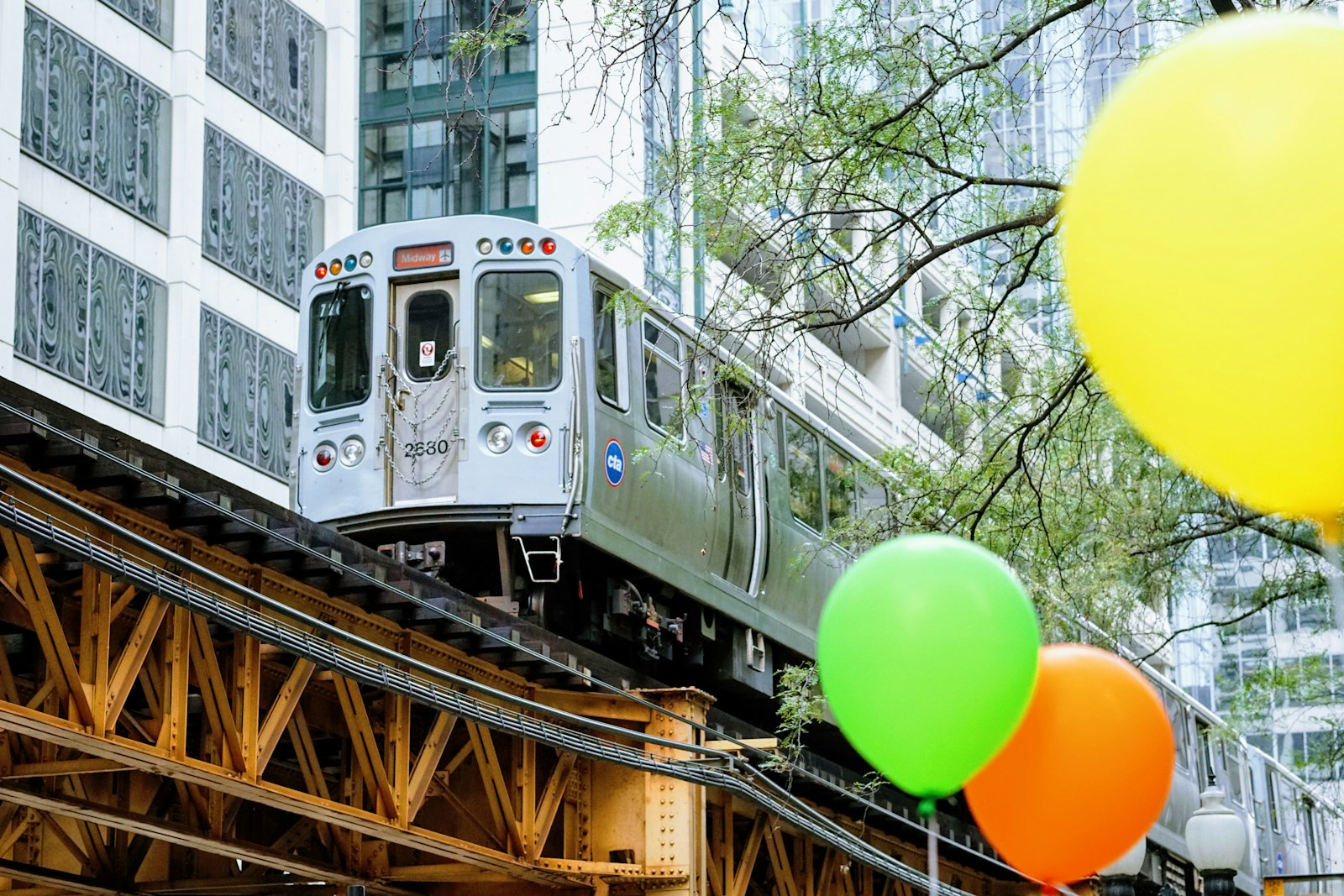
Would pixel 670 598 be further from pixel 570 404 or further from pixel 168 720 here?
pixel 168 720

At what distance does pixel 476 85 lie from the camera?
35219mm

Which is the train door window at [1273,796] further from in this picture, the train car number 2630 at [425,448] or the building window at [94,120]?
the train car number 2630 at [425,448]

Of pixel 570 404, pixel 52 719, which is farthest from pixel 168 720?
pixel 570 404

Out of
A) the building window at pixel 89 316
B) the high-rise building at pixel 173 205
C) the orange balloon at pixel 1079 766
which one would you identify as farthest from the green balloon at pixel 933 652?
the building window at pixel 89 316

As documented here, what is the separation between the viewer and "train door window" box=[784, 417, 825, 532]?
1895cm

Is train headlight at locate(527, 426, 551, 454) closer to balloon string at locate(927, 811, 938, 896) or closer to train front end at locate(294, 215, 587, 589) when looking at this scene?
train front end at locate(294, 215, 587, 589)

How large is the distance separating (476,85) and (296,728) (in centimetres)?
2444

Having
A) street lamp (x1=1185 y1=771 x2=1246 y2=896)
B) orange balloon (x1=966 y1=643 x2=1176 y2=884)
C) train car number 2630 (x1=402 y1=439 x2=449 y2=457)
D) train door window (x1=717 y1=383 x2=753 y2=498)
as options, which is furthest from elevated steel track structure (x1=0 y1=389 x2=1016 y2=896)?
orange balloon (x1=966 y1=643 x2=1176 y2=884)

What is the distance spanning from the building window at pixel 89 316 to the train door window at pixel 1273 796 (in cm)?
1859

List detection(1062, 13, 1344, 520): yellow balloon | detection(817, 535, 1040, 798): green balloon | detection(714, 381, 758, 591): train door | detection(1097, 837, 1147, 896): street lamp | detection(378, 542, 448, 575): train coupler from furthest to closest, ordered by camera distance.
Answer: detection(714, 381, 758, 591): train door → detection(378, 542, 448, 575): train coupler → detection(1097, 837, 1147, 896): street lamp → detection(817, 535, 1040, 798): green balloon → detection(1062, 13, 1344, 520): yellow balloon

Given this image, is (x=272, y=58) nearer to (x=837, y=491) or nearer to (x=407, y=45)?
(x=407, y=45)

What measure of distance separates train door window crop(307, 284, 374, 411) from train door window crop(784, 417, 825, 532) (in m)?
4.39

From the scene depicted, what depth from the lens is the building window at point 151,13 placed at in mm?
30328

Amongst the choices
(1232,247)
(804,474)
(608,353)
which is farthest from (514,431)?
(1232,247)
